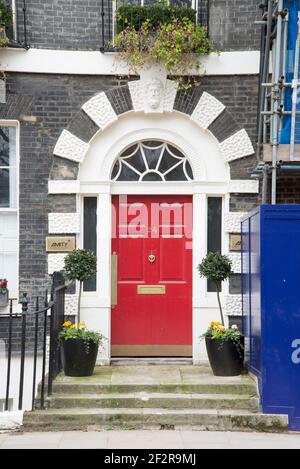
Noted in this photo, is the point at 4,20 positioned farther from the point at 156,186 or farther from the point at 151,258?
the point at 151,258

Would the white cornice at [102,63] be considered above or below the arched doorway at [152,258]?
above

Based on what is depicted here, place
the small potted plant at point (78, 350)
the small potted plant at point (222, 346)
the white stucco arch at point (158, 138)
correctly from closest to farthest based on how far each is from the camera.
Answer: the small potted plant at point (78, 350) → the small potted plant at point (222, 346) → the white stucco arch at point (158, 138)

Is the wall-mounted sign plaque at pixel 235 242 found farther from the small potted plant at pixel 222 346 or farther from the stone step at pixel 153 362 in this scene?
the stone step at pixel 153 362

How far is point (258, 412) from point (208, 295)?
86.3 inches

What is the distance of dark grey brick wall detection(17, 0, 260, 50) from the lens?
967 cm

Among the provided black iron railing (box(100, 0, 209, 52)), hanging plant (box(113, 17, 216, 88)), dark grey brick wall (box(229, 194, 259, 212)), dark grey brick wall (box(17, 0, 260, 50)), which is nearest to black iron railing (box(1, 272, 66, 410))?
dark grey brick wall (box(229, 194, 259, 212))

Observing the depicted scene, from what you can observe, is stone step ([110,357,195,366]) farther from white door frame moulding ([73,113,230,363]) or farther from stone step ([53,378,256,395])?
stone step ([53,378,256,395])

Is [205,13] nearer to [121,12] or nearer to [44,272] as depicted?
[121,12]

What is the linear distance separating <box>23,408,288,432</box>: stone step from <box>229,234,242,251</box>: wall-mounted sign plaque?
2.44 metres

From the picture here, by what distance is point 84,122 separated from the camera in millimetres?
9688

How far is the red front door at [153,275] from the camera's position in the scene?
32.4 ft

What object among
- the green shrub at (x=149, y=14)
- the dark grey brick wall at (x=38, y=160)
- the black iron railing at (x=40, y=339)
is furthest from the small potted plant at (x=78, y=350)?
the green shrub at (x=149, y=14)

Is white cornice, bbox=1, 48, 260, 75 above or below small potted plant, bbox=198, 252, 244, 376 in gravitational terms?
above

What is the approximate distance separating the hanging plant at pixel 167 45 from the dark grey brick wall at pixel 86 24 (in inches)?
10.5
